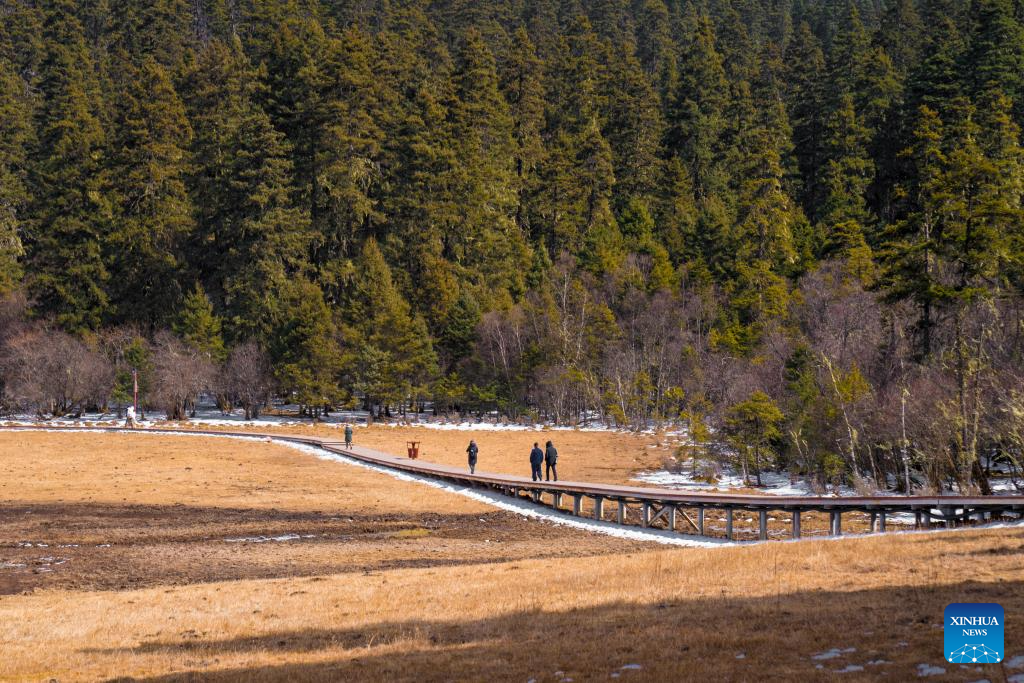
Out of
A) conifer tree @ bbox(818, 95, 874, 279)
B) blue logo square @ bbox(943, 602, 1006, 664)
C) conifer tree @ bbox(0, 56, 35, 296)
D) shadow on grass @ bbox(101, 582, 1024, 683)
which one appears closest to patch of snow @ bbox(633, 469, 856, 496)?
shadow on grass @ bbox(101, 582, 1024, 683)

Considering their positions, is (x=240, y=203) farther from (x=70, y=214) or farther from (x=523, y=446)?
(x=523, y=446)

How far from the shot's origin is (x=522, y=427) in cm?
7700

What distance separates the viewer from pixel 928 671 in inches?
451

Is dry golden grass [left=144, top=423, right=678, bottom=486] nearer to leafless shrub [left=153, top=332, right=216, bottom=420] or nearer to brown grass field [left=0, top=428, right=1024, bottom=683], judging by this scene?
leafless shrub [left=153, top=332, right=216, bottom=420]

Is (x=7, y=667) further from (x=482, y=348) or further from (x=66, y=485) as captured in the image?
(x=482, y=348)

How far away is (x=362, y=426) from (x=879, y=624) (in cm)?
6346

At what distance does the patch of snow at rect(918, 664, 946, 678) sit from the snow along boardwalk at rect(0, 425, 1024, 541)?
16422mm

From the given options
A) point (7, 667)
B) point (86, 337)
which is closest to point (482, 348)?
point (86, 337)

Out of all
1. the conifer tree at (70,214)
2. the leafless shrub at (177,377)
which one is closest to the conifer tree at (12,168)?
the conifer tree at (70,214)

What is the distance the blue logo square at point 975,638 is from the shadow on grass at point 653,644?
0.16 m

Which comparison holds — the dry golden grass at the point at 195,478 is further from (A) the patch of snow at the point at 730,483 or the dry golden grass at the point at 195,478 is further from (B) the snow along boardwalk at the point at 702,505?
(A) the patch of snow at the point at 730,483

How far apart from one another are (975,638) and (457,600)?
1022cm

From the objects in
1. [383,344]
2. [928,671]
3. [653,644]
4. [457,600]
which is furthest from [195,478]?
[928,671]

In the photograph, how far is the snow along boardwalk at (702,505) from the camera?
2788 cm
